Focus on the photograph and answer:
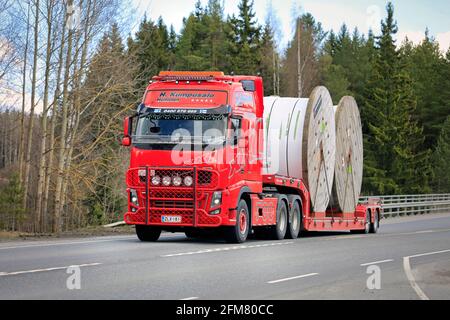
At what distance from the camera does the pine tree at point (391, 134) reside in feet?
269

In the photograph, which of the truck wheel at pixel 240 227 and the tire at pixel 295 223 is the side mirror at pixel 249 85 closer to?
the truck wheel at pixel 240 227

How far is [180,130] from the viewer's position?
65.3ft

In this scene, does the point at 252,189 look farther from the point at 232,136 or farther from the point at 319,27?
the point at 319,27

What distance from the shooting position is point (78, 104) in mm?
35125

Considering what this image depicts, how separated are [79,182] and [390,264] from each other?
65.9 ft

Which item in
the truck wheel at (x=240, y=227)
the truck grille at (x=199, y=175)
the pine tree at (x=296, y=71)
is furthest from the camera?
the pine tree at (x=296, y=71)

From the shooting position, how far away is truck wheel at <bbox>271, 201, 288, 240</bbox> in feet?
76.3

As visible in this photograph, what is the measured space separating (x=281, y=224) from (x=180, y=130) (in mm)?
5075

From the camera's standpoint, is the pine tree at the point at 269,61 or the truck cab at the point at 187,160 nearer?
the truck cab at the point at 187,160

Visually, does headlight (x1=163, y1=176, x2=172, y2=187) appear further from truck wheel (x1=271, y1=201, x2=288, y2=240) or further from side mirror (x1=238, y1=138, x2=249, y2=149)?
truck wheel (x1=271, y1=201, x2=288, y2=240)

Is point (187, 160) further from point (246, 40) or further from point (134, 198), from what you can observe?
point (246, 40)

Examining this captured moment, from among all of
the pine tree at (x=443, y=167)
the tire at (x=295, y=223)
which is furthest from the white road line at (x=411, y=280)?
the pine tree at (x=443, y=167)
